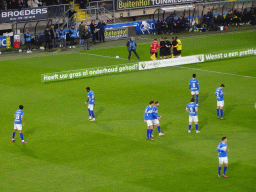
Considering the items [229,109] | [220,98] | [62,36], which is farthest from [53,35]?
[220,98]

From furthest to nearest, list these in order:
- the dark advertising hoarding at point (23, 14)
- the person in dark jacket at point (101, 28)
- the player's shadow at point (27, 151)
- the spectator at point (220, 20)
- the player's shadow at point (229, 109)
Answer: the spectator at point (220, 20), the person in dark jacket at point (101, 28), the dark advertising hoarding at point (23, 14), the player's shadow at point (229, 109), the player's shadow at point (27, 151)

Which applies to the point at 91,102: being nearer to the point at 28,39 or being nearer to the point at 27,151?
the point at 27,151

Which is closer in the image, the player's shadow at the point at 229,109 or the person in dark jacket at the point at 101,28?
the player's shadow at the point at 229,109

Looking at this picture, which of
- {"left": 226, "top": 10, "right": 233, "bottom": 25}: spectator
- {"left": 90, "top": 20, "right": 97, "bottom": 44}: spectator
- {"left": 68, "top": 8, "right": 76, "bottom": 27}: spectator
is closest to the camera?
{"left": 90, "top": 20, "right": 97, "bottom": 44}: spectator

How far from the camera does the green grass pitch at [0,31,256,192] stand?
68.2 feet

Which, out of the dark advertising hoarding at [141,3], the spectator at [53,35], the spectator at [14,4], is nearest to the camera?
the spectator at [53,35]

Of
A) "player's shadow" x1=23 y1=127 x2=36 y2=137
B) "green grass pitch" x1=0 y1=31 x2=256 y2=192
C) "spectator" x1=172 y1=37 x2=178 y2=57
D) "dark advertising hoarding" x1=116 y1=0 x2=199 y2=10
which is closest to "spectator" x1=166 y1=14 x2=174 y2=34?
"dark advertising hoarding" x1=116 y1=0 x2=199 y2=10

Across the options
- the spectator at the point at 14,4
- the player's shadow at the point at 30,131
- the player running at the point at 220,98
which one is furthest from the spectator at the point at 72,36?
the player running at the point at 220,98

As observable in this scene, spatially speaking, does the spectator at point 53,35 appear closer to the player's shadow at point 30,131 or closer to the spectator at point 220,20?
the spectator at point 220,20

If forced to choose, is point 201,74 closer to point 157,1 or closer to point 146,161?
point 146,161

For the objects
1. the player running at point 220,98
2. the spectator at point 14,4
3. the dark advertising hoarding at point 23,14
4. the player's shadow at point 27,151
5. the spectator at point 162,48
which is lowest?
the player's shadow at point 27,151

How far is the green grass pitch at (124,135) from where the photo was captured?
68.2 ft

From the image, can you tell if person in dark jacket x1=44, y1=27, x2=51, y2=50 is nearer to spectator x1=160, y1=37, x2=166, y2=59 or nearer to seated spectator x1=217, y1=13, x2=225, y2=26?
spectator x1=160, y1=37, x2=166, y2=59

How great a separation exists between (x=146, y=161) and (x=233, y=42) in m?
38.2
